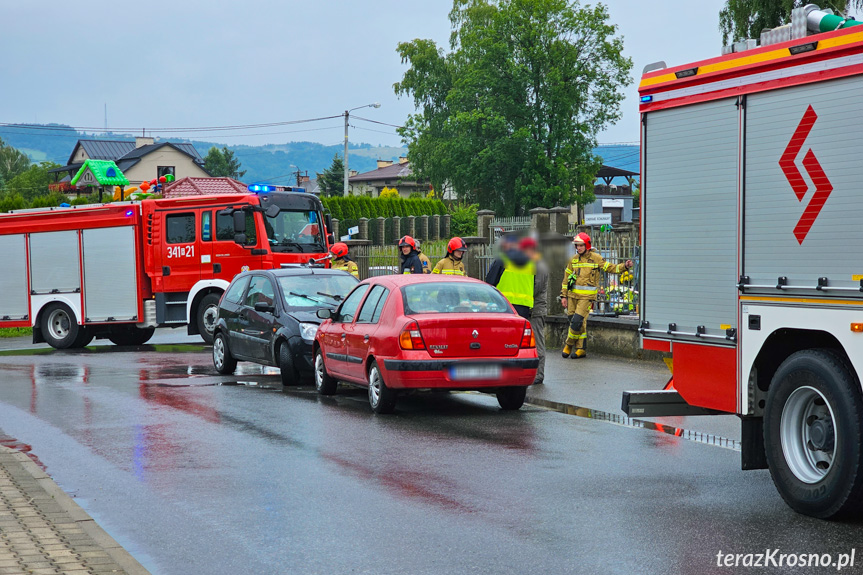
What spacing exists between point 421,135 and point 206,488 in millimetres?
66171

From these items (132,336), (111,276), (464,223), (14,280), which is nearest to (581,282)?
(111,276)

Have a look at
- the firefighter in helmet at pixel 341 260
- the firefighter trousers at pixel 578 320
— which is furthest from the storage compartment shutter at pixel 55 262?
the firefighter trousers at pixel 578 320

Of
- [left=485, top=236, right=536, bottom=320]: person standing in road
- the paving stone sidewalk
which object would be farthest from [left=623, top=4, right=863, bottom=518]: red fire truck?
[left=485, top=236, right=536, bottom=320]: person standing in road

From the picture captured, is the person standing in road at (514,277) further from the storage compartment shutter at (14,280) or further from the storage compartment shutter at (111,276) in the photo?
the storage compartment shutter at (14,280)

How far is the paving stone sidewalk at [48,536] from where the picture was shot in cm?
547

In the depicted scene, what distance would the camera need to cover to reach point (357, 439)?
963 centimetres

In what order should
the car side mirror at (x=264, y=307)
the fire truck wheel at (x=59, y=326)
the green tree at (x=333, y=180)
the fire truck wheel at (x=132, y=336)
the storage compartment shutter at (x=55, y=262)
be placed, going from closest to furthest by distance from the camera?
the car side mirror at (x=264, y=307) < the fire truck wheel at (x=59, y=326) < the storage compartment shutter at (x=55, y=262) < the fire truck wheel at (x=132, y=336) < the green tree at (x=333, y=180)

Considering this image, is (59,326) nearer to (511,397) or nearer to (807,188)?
(511,397)

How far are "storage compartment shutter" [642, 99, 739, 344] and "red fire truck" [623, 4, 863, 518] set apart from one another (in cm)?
1

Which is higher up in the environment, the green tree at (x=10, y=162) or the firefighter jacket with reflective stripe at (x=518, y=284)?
the green tree at (x=10, y=162)

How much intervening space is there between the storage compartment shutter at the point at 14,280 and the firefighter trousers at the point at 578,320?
491 inches

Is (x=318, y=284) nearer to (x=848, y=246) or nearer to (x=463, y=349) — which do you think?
(x=463, y=349)

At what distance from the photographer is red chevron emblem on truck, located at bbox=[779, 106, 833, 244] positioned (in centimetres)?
635

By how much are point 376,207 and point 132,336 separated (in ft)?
132
